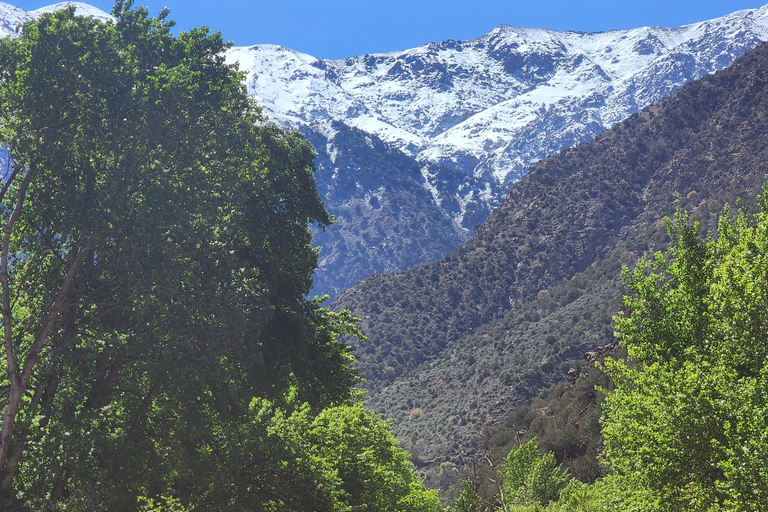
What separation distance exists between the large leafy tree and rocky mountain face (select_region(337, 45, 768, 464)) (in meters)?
49.4

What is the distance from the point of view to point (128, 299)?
16703mm

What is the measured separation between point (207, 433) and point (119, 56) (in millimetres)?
9620

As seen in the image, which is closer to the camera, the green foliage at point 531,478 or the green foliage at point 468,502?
the green foliage at point 468,502

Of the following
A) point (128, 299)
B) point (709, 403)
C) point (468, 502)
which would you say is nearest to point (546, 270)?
point (468, 502)

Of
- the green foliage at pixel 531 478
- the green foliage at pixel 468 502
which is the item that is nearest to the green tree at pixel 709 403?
the green foliage at pixel 468 502

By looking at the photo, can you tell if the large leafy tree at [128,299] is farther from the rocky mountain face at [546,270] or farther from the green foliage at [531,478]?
the rocky mountain face at [546,270]

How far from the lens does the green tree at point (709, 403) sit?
10.8 meters

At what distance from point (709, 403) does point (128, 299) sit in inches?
503

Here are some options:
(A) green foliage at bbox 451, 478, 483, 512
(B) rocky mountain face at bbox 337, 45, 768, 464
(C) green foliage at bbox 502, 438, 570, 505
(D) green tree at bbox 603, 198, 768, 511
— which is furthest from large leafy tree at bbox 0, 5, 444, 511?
(B) rocky mountain face at bbox 337, 45, 768, 464

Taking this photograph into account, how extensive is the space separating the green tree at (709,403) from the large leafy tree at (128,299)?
6.93 metres

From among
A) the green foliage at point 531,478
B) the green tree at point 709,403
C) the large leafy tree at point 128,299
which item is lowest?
the green foliage at point 531,478

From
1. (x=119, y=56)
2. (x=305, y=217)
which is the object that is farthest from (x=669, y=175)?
(x=119, y=56)

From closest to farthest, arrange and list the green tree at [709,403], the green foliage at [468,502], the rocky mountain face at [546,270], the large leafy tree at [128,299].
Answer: the green tree at [709,403] < the large leafy tree at [128,299] < the green foliage at [468,502] < the rocky mountain face at [546,270]

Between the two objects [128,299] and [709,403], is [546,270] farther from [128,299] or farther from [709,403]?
[709,403]
